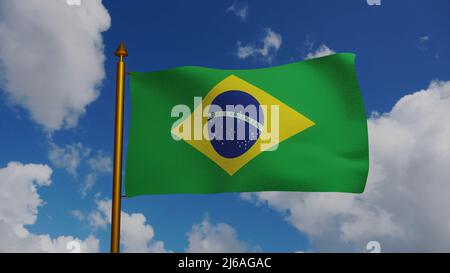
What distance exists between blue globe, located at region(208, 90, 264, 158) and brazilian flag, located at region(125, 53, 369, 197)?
2 cm

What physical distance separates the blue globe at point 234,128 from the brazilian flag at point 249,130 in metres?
0.02

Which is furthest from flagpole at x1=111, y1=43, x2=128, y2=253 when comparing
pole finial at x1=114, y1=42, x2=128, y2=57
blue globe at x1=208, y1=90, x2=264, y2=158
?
blue globe at x1=208, y1=90, x2=264, y2=158

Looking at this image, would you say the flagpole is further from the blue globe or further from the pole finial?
the blue globe

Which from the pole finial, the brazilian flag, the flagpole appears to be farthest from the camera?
the brazilian flag

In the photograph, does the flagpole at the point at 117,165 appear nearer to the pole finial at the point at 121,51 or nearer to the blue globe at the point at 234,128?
the pole finial at the point at 121,51

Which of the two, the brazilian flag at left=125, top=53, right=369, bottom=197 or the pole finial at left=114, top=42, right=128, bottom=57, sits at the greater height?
the pole finial at left=114, top=42, right=128, bottom=57

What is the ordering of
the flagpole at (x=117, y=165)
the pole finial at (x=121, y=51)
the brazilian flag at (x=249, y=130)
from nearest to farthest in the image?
1. the flagpole at (x=117, y=165)
2. the pole finial at (x=121, y=51)
3. the brazilian flag at (x=249, y=130)

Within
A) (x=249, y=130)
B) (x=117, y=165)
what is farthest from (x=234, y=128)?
(x=117, y=165)

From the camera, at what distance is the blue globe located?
32.7 feet

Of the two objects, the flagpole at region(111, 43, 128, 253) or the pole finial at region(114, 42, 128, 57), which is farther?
the pole finial at region(114, 42, 128, 57)

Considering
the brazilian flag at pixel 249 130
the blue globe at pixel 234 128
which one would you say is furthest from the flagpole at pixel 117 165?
the blue globe at pixel 234 128

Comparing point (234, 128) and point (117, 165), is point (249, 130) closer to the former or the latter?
point (234, 128)

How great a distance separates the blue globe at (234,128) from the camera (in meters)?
9.97
